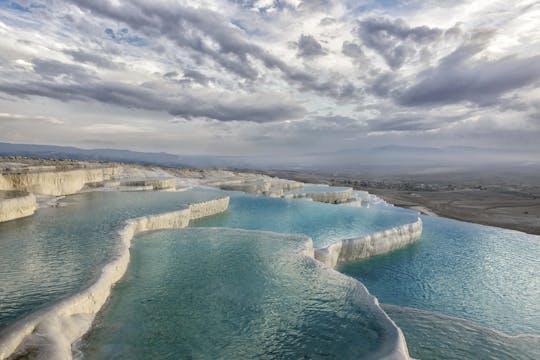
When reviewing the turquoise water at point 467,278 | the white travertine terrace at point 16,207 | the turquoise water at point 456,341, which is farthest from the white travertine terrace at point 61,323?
the turquoise water at point 467,278

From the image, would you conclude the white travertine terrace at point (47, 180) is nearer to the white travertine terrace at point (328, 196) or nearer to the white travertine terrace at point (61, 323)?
the white travertine terrace at point (61, 323)

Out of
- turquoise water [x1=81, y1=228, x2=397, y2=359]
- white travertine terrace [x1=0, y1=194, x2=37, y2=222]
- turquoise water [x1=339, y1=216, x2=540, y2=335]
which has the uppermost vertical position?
white travertine terrace [x1=0, y1=194, x2=37, y2=222]

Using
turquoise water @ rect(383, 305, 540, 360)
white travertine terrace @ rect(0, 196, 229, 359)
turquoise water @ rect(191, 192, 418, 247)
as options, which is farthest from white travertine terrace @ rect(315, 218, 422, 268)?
white travertine terrace @ rect(0, 196, 229, 359)

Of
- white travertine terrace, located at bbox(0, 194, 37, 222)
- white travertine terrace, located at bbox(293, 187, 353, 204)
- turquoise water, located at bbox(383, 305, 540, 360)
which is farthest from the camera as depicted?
white travertine terrace, located at bbox(293, 187, 353, 204)

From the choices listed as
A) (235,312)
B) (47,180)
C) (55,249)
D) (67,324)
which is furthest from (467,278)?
(47,180)

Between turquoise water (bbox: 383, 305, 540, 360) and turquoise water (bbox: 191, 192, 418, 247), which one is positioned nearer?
turquoise water (bbox: 383, 305, 540, 360)

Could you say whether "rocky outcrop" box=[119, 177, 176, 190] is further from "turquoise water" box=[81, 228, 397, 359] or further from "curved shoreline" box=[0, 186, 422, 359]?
"turquoise water" box=[81, 228, 397, 359]

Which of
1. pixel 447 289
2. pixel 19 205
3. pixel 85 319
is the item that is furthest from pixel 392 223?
pixel 19 205
